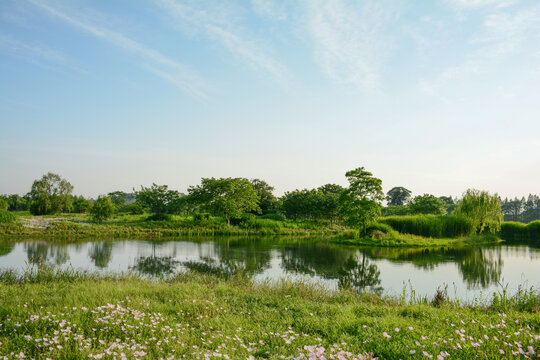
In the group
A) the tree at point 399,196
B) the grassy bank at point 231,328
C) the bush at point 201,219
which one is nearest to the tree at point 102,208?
the bush at point 201,219

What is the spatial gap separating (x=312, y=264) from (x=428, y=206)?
125 feet

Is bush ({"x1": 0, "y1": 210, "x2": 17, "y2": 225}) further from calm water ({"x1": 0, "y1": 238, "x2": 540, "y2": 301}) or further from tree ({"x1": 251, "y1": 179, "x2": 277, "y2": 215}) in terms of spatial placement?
tree ({"x1": 251, "y1": 179, "x2": 277, "y2": 215})

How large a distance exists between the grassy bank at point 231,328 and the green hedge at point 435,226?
29089 millimetres

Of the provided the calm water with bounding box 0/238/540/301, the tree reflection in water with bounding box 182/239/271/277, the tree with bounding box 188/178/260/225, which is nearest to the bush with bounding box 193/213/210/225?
the tree with bounding box 188/178/260/225

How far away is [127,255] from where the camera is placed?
19.2 meters

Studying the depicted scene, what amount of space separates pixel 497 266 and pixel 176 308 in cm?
2027

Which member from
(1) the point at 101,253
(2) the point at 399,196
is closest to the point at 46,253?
(1) the point at 101,253

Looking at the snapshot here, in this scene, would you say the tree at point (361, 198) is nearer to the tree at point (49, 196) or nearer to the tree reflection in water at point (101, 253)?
the tree reflection in water at point (101, 253)

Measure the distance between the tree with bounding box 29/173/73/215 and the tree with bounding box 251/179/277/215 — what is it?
33777 millimetres

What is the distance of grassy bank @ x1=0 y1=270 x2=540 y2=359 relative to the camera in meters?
4.17

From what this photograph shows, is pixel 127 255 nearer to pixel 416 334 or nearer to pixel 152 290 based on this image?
pixel 152 290

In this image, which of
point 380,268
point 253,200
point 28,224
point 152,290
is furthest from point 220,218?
point 152,290

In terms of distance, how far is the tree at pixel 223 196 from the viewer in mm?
38812

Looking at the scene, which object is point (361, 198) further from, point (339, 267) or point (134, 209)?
point (134, 209)
